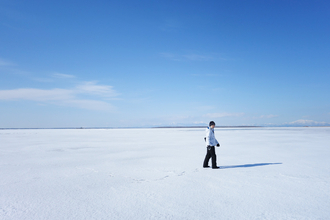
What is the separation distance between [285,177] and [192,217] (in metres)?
3.46

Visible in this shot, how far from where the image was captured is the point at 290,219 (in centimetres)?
Result: 310

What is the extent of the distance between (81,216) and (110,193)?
106cm

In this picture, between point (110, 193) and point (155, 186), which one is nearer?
point (110, 193)

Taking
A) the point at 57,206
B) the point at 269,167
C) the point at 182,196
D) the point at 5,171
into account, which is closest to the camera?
the point at 57,206

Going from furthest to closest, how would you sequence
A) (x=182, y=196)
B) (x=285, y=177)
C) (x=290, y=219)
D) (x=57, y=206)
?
(x=285, y=177) < (x=182, y=196) < (x=57, y=206) < (x=290, y=219)

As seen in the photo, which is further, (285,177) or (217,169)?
(217,169)

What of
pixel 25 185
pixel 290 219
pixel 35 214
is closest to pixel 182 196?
pixel 290 219

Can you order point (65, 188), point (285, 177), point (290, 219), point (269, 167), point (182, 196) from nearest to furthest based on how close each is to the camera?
point (290, 219) < point (182, 196) < point (65, 188) < point (285, 177) < point (269, 167)

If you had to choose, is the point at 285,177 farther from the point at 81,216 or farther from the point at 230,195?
the point at 81,216

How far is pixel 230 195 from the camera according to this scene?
4105mm

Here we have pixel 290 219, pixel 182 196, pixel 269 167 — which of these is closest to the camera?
pixel 290 219

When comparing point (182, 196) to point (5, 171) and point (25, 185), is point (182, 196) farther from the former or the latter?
point (5, 171)

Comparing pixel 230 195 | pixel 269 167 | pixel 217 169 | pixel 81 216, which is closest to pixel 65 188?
pixel 81 216

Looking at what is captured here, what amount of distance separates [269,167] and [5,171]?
790 centimetres
